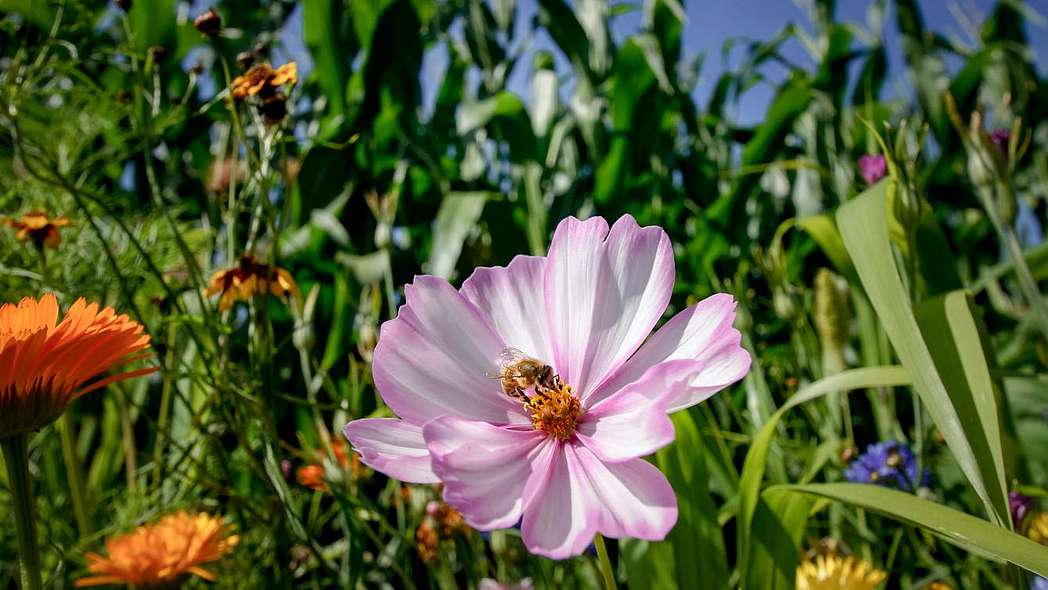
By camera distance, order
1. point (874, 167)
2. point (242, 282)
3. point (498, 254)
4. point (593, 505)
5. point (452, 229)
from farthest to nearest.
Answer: point (498, 254)
point (452, 229)
point (874, 167)
point (242, 282)
point (593, 505)

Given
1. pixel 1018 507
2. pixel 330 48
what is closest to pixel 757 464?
pixel 1018 507

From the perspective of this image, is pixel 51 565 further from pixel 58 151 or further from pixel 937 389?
pixel 937 389

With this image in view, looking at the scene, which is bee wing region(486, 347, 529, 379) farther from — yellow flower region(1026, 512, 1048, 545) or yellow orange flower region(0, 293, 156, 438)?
yellow flower region(1026, 512, 1048, 545)

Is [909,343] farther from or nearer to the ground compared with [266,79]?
nearer to the ground

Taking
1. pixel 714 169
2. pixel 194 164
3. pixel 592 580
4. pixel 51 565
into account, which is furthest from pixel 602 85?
pixel 51 565

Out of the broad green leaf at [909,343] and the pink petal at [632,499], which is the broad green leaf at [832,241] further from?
the pink petal at [632,499]

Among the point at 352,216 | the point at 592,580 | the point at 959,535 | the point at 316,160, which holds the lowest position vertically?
the point at 592,580

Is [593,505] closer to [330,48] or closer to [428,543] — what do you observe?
[428,543]
